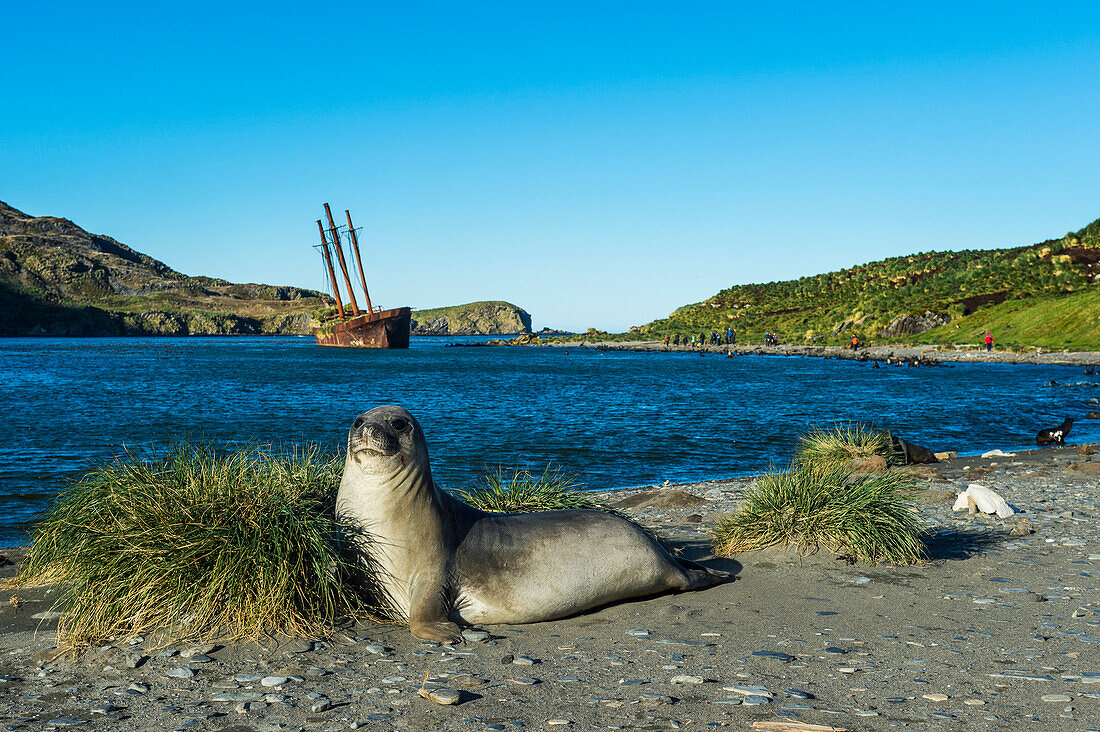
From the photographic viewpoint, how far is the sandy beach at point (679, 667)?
418cm

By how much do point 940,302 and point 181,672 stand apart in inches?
3636

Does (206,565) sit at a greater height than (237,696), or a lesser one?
greater

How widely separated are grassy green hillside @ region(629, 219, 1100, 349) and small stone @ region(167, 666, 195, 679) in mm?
65784

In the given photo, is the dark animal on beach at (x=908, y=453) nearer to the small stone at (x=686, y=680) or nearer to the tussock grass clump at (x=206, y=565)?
the small stone at (x=686, y=680)

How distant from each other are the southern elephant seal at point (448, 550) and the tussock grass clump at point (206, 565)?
37 centimetres

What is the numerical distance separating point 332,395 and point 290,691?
4013cm

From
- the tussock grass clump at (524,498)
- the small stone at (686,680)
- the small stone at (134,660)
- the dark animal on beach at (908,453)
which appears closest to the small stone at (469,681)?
the small stone at (686,680)

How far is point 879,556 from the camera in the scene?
301 inches

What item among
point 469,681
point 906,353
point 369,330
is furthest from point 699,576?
point 369,330

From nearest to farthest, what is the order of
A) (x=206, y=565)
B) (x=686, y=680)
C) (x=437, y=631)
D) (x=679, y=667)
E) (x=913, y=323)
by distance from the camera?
(x=686, y=680)
(x=679, y=667)
(x=437, y=631)
(x=206, y=565)
(x=913, y=323)

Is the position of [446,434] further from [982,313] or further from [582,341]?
[582,341]

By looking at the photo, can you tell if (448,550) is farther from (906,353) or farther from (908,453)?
(906,353)

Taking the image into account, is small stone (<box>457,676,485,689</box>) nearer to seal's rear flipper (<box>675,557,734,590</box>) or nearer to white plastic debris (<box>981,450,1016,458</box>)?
seal's rear flipper (<box>675,557,734,590</box>)

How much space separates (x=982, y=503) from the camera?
10.1m
